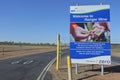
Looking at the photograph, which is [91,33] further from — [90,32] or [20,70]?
[20,70]

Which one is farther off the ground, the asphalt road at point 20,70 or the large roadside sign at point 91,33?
the large roadside sign at point 91,33

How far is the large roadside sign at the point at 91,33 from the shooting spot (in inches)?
777

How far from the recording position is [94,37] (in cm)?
1991

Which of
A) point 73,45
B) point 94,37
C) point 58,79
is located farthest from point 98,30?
point 58,79

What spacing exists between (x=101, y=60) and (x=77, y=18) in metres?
2.91

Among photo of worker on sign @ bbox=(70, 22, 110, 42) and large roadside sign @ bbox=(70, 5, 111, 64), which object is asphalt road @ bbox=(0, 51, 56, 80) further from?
photo of worker on sign @ bbox=(70, 22, 110, 42)

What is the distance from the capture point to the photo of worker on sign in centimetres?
1977

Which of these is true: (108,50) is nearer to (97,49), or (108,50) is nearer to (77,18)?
(97,49)

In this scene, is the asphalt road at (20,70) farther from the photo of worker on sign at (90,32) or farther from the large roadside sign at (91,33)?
the photo of worker on sign at (90,32)

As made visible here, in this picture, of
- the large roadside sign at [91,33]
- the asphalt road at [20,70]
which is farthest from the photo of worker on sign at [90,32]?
the asphalt road at [20,70]

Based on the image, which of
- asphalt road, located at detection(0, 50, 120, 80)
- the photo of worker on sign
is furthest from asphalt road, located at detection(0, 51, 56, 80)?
the photo of worker on sign

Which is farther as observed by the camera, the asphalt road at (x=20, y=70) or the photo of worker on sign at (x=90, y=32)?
the photo of worker on sign at (x=90, y=32)

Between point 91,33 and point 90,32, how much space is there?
0.08 metres

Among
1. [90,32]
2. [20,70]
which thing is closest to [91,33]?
[90,32]
